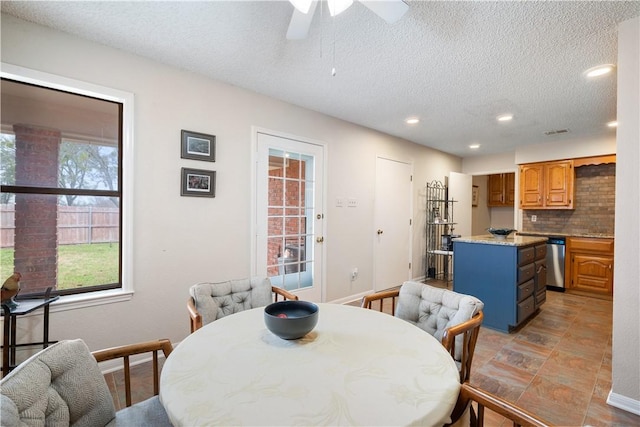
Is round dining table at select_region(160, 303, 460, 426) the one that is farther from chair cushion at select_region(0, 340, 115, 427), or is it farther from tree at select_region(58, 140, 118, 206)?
tree at select_region(58, 140, 118, 206)

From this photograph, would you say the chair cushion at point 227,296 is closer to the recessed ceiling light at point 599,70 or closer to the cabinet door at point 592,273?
the recessed ceiling light at point 599,70

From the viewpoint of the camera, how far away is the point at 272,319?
3.70 ft

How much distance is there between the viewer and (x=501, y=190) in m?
6.93

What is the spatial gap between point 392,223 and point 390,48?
9.53 feet

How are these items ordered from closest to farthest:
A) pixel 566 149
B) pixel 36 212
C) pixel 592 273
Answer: pixel 36 212, pixel 592 273, pixel 566 149

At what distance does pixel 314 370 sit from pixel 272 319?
26 centimetres

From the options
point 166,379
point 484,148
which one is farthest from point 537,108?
point 166,379

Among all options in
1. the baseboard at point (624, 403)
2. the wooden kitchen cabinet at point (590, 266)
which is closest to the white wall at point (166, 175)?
the baseboard at point (624, 403)

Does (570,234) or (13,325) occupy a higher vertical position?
(570,234)

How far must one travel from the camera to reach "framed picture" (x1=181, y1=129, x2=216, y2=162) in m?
2.54

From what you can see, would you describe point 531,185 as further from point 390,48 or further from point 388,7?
point 388,7

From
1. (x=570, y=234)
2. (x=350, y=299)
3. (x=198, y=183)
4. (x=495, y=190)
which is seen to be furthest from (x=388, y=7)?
(x=495, y=190)

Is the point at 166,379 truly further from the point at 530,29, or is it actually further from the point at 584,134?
the point at 584,134

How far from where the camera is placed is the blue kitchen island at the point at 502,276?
3.00 meters
